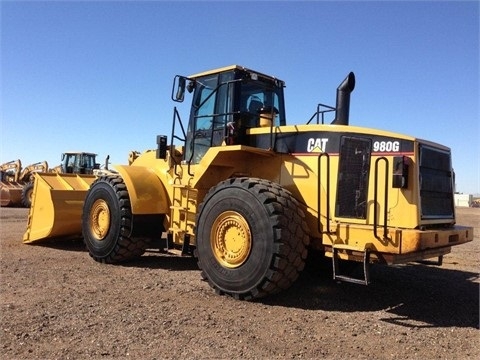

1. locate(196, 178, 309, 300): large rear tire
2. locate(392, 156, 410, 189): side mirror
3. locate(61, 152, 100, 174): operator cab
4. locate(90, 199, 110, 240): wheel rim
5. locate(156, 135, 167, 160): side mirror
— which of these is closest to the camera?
locate(392, 156, 410, 189): side mirror

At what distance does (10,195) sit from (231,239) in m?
21.8

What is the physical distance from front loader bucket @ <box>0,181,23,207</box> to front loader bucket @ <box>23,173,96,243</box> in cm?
1601

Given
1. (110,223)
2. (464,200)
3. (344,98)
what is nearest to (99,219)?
(110,223)

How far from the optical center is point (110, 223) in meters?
7.83

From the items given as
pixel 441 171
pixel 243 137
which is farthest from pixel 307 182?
pixel 441 171

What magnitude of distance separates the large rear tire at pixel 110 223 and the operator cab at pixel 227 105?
4.37ft

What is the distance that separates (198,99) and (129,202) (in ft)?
6.69

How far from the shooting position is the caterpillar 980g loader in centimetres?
518

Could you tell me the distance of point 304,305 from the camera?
550 centimetres

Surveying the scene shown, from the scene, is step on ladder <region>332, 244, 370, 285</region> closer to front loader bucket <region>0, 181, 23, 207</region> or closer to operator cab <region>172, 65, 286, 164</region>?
operator cab <region>172, 65, 286, 164</region>

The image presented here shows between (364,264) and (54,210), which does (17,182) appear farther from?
(364,264)

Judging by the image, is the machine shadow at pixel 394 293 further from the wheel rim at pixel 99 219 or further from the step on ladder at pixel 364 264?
the wheel rim at pixel 99 219

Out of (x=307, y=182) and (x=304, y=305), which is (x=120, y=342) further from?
(x=307, y=182)

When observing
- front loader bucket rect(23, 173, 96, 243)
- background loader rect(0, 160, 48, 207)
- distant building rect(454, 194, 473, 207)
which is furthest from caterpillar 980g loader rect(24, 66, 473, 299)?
distant building rect(454, 194, 473, 207)
